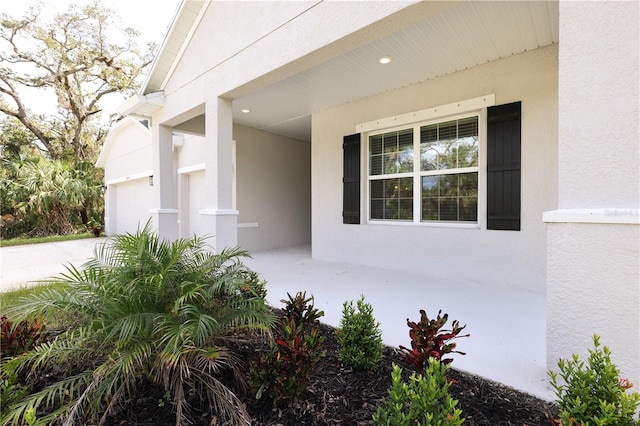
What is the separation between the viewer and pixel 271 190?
842 centimetres

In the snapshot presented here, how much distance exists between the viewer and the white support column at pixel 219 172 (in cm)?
459

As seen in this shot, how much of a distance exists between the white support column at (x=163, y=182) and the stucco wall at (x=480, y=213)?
300 centimetres

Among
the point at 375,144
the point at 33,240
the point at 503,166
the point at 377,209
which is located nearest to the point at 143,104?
the point at 375,144

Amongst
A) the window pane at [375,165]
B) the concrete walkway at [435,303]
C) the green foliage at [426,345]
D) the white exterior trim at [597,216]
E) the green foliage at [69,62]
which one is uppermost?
the green foliage at [69,62]

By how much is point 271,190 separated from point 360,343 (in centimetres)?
650

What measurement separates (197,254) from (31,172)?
1480 cm

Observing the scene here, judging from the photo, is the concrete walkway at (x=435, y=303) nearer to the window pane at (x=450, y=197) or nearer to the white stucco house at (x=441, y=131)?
the white stucco house at (x=441, y=131)

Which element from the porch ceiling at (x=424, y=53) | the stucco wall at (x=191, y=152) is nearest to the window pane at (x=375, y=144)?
the porch ceiling at (x=424, y=53)

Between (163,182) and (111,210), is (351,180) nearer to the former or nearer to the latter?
(163,182)

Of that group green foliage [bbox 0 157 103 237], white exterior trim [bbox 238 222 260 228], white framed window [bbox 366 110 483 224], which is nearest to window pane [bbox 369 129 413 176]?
white framed window [bbox 366 110 483 224]

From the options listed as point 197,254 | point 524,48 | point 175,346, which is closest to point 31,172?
point 197,254

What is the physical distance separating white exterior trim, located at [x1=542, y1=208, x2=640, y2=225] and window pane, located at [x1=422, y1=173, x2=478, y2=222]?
9.80 feet

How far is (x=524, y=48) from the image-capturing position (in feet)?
13.5

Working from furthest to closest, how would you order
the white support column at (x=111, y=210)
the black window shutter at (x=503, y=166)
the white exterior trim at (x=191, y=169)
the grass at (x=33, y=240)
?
the white support column at (x=111, y=210), the grass at (x=33, y=240), the white exterior trim at (x=191, y=169), the black window shutter at (x=503, y=166)
